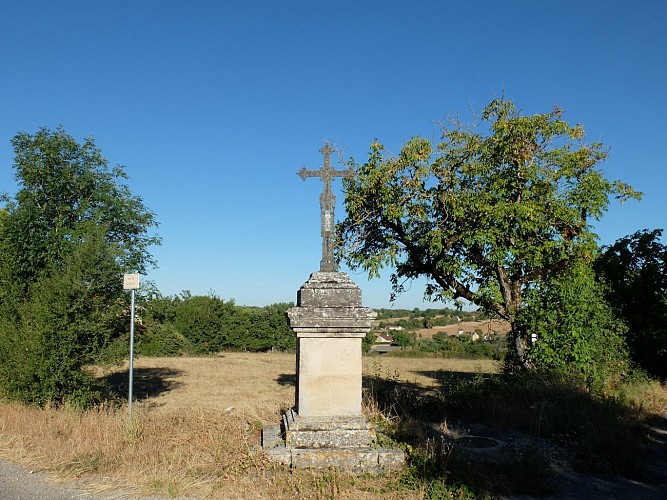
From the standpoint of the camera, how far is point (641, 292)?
15.5 metres

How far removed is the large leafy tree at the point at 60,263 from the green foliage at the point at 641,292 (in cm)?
1324

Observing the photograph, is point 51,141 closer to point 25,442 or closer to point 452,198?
point 25,442

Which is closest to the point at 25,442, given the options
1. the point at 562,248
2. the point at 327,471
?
the point at 327,471

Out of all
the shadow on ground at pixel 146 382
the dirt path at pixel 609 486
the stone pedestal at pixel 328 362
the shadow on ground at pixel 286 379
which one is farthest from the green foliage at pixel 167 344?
the dirt path at pixel 609 486

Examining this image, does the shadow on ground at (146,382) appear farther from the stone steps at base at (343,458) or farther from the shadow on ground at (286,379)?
the stone steps at base at (343,458)

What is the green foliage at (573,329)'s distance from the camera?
11.6 metres

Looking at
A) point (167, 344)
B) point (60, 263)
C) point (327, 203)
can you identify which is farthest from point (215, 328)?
point (327, 203)

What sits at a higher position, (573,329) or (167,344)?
(573,329)

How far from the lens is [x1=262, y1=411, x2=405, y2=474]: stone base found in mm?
6023

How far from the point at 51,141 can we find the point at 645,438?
1336 cm

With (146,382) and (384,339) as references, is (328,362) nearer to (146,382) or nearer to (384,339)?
(146,382)

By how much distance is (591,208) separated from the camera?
12211 millimetres

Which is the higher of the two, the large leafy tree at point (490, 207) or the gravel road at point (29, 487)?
the large leafy tree at point (490, 207)

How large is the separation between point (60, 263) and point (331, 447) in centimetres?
767
